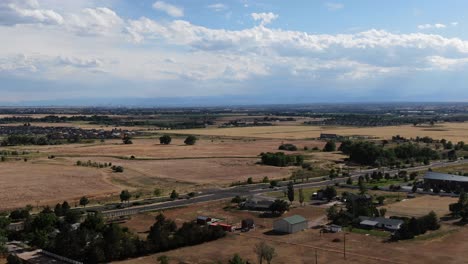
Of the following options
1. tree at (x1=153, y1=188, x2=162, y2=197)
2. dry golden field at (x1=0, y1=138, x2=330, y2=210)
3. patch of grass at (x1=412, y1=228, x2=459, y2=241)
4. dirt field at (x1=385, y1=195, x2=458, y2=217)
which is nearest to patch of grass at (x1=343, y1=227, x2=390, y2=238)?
patch of grass at (x1=412, y1=228, x2=459, y2=241)

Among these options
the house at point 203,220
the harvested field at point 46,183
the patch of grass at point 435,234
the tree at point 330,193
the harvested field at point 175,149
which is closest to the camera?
the patch of grass at point 435,234

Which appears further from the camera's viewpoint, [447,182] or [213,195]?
[447,182]

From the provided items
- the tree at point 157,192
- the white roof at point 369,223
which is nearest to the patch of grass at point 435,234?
the white roof at point 369,223

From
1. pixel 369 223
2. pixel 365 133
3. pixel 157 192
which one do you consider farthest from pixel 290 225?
pixel 365 133

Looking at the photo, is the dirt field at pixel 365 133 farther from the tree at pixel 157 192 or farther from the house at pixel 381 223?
the house at pixel 381 223

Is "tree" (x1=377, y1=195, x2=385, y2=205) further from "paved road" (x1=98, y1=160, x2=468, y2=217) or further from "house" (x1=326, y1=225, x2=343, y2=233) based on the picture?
"paved road" (x1=98, y1=160, x2=468, y2=217)

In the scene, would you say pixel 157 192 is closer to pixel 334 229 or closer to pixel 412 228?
pixel 334 229
